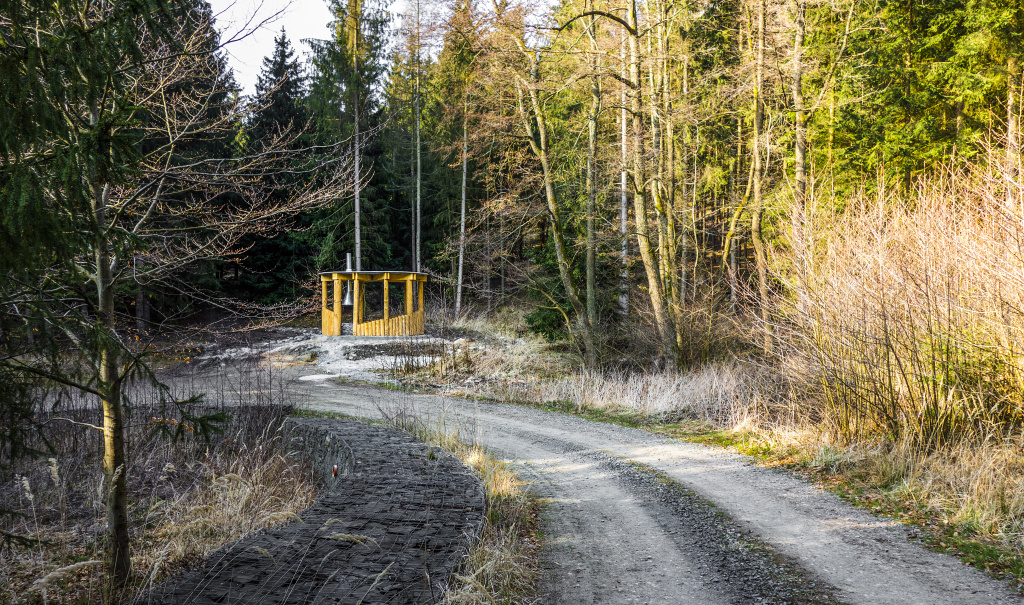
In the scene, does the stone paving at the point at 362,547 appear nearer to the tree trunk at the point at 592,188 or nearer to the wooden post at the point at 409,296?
the tree trunk at the point at 592,188

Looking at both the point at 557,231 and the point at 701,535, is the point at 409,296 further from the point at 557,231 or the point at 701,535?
the point at 701,535

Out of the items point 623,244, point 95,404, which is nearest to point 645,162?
point 623,244

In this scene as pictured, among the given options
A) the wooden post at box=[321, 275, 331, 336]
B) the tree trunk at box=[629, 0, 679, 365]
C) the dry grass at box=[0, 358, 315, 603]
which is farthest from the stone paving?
the wooden post at box=[321, 275, 331, 336]

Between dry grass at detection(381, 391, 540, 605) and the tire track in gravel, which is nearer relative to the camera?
dry grass at detection(381, 391, 540, 605)

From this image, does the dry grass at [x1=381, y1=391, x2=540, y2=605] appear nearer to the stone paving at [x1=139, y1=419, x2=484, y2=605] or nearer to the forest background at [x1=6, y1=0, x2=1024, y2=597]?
the stone paving at [x1=139, y1=419, x2=484, y2=605]

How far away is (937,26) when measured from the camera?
639 inches

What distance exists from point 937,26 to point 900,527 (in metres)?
17.7

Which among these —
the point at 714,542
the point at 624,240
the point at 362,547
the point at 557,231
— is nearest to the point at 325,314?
the point at 557,231

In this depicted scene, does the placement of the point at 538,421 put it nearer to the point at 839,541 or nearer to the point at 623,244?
the point at 839,541

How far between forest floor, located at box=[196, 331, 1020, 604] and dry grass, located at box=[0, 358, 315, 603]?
2205 millimetres

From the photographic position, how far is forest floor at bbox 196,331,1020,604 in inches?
138

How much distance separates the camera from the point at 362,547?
3365mm

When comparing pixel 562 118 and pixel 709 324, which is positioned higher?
pixel 562 118

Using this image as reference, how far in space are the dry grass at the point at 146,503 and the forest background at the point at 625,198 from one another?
652 mm
